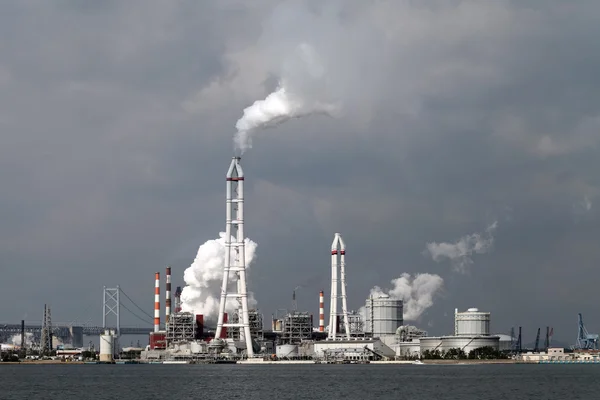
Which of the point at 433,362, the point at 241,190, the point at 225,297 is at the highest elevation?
the point at 241,190

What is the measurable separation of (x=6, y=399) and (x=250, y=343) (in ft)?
350

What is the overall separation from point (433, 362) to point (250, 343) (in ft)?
118

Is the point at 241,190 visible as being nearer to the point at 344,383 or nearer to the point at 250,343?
the point at 250,343

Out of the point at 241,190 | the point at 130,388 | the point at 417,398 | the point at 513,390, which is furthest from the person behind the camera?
the point at 241,190

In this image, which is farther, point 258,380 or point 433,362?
point 433,362

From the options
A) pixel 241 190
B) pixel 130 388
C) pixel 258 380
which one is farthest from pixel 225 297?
pixel 130 388

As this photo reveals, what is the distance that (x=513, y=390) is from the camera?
4008 inches

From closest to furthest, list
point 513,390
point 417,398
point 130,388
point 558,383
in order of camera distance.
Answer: point 417,398 < point 513,390 < point 130,388 < point 558,383

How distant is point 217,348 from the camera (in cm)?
19988

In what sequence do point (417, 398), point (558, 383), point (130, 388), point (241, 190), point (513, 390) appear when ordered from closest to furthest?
point (417, 398)
point (513, 390)
point (130, 388)
point (558, 383)
point (241, 190)

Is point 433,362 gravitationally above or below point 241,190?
below

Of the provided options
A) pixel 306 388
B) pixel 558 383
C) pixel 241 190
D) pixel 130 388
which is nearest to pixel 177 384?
pixel 130 388

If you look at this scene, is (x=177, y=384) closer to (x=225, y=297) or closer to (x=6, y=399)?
(x=6, y=399)

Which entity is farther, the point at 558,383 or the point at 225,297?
the point at 225,297
